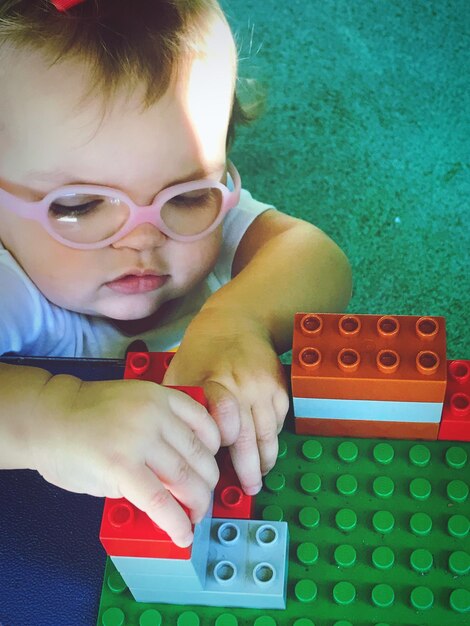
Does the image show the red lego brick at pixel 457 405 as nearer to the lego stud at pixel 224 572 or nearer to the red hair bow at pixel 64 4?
the lego stud at pixel 224 572

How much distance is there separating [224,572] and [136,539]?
7 cm

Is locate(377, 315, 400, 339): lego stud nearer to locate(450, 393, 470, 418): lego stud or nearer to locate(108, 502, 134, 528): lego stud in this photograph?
locate(450, 393, 470, 418): lego stud

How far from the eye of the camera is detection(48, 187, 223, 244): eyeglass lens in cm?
62

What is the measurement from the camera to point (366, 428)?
0.51 meters

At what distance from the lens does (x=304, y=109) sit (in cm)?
129

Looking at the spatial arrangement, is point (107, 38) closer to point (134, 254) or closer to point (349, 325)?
point (134, 254)

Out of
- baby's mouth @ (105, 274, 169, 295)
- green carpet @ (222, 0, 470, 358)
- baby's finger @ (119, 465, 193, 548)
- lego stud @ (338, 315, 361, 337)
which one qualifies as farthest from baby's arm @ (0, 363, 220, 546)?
green carpet @ (222, 0, 470, 358)

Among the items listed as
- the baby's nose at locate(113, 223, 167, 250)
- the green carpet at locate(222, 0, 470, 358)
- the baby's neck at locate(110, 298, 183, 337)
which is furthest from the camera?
the green carpet at locate(222, 0, 470, 358)

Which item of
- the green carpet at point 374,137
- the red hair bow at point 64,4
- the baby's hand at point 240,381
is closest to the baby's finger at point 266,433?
the baby's hand at point 240,381

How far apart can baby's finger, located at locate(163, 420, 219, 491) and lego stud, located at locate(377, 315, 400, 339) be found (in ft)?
0.43

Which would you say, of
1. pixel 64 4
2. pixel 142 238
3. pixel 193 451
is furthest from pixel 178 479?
pixel 64 4

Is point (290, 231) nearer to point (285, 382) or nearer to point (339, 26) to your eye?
point (285, 382)

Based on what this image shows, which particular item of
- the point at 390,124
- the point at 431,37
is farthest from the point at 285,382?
the point at 431,37

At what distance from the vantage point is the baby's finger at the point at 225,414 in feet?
1.64
